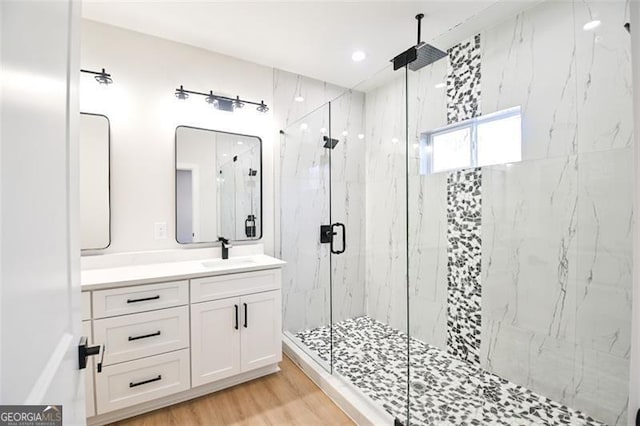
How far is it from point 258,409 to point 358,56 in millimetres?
2947

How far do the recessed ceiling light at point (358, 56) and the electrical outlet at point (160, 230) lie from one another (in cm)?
222

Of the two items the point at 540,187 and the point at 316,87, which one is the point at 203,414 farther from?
the point at 316,87

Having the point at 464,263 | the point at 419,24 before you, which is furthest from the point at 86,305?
the point at 419,24

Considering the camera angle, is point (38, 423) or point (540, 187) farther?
point (540, 187)

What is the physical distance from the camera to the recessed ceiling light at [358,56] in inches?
103

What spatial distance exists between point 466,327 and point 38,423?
267 cm

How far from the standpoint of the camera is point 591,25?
5.67 ft

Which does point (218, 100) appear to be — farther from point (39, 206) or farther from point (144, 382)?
point (39, 206)

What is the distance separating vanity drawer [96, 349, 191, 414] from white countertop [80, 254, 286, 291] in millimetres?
498

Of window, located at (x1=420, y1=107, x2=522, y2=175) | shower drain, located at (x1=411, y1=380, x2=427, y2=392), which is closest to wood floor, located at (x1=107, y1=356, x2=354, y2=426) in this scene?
shower drain, located at (x1=411, y1=380, x2=427, y2=392)

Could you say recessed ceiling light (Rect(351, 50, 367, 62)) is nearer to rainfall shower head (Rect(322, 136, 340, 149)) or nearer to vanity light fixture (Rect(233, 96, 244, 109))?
rainfall shower head (Rect(322, 136, 340, 149))

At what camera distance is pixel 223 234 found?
268cm

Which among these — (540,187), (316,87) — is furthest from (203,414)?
(316,87)

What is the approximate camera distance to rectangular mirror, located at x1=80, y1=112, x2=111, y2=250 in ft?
6.86
